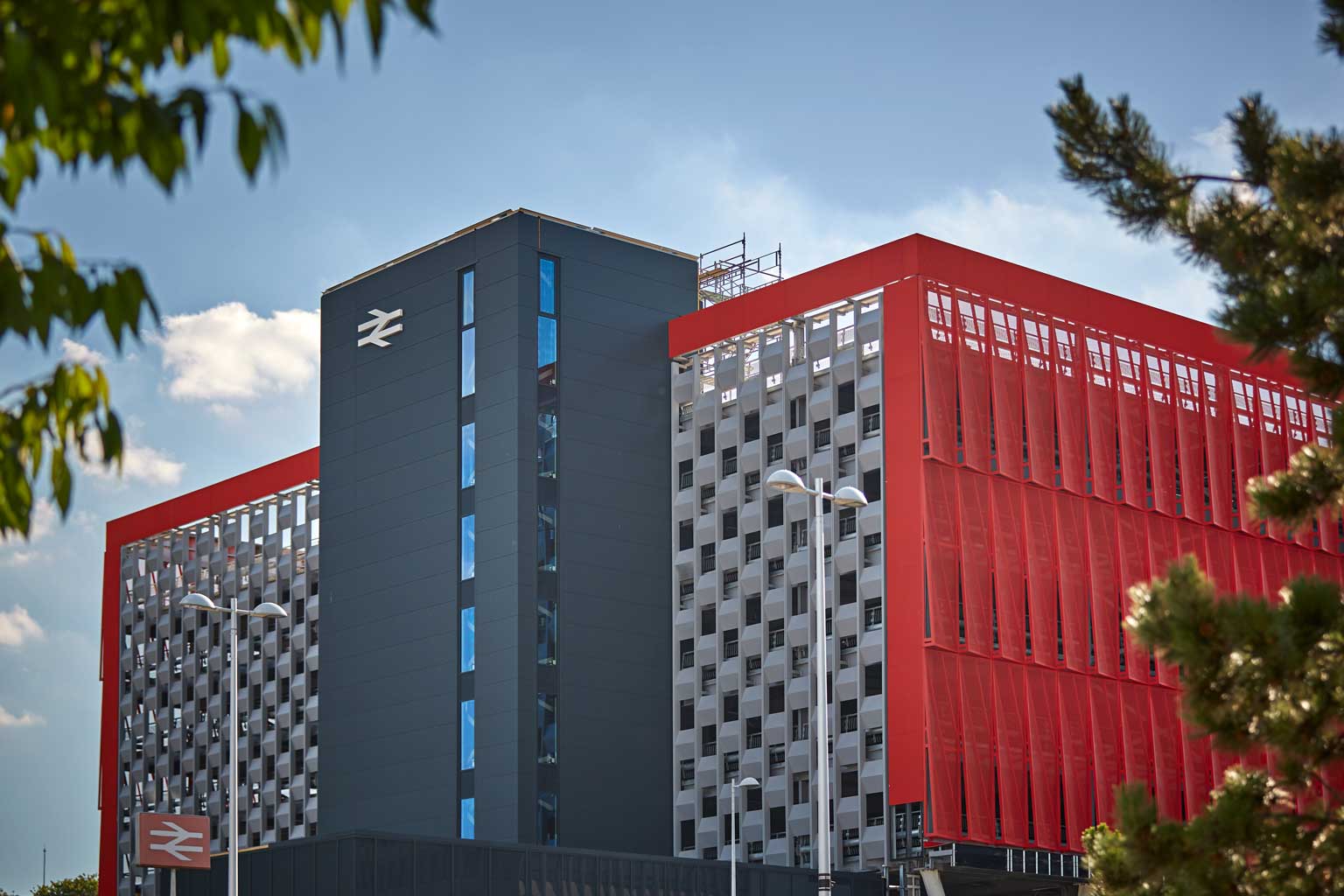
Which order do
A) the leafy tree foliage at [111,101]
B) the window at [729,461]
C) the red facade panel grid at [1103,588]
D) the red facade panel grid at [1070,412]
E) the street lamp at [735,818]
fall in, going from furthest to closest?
1. the window at [729,461]
2. the red facade panel grid at [1070,412]
3. the red facade panel grid at [1103,588]
4. the street lamp at [735,818]
5. the leafy tree foliage at [111,101]

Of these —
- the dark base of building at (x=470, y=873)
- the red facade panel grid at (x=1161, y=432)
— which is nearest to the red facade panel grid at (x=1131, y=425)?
the red facade panel grid at (x=1161, y=432)

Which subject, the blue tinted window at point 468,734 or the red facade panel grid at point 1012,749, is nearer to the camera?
the red facade panel grid at point 1012,749

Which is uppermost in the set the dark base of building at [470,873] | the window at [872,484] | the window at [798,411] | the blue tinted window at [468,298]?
the blue tinted window at [468,298]

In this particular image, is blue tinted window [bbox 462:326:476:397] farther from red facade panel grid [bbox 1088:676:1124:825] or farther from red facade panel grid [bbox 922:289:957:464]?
red facade panel grid [bbox 1088:676:1124:825]

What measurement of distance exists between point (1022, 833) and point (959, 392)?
44.0 ft

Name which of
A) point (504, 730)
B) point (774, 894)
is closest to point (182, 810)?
point (504, 730)

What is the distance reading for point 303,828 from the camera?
78375mm

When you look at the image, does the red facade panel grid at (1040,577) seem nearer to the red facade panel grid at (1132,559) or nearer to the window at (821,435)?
the red facade panel grid at (1132,559)

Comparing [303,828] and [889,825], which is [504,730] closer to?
[889,825]

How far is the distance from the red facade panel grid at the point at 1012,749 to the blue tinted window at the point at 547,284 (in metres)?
18.7

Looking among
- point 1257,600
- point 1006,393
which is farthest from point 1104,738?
point 1257,600

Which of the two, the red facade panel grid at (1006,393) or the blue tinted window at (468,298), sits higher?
the blue tinted window at (468,298)

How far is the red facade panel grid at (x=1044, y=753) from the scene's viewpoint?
5641 cm

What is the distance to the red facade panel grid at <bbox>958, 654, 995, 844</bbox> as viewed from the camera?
5500 centimetres
